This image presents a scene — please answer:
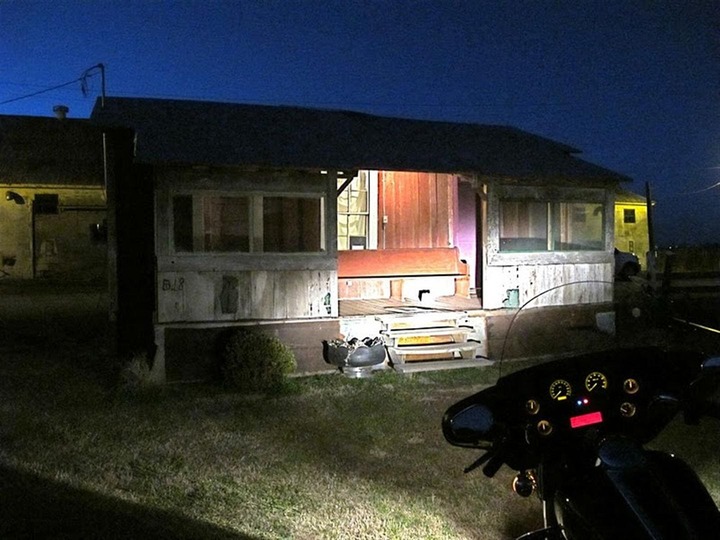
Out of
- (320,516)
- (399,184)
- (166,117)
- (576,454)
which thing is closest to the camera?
(576,454)

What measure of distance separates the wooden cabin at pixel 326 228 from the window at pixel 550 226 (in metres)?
0.02

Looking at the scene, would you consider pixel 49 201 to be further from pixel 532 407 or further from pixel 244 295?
pixel 532 407

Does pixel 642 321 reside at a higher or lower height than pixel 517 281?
lower

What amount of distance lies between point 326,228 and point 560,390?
7034 mm

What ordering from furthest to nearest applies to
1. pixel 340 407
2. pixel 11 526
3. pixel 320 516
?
pixel 340 407, pixel 320 516, pixel 11 526

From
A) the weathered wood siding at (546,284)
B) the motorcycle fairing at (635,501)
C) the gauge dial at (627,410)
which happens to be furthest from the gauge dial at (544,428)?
the weathered wood siding at (546,284)

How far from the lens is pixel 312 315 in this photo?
9203 millimetres

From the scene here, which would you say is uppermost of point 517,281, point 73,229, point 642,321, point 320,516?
point 73,229

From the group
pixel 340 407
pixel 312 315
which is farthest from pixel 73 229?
pixel 340 407

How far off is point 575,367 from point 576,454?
0.33 meters

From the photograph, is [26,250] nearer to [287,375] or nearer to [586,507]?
[287,375]

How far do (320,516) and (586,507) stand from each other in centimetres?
278

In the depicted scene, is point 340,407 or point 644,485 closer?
point 644,485

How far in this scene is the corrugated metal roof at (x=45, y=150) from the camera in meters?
19.2
